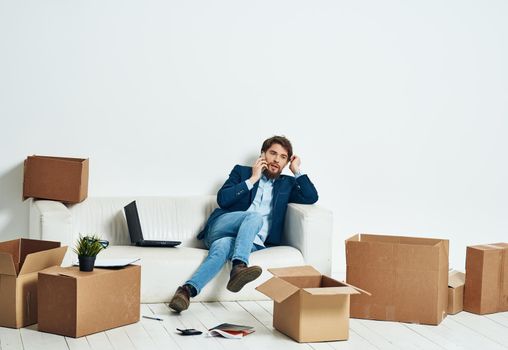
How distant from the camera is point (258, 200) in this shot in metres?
5.06

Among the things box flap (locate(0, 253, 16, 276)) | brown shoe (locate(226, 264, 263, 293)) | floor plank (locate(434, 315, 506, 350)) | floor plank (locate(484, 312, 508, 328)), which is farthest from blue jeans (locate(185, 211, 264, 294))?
floor plank (locate(484, 312, 508, 328))

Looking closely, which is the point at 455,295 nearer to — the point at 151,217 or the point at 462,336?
the point at 462,336

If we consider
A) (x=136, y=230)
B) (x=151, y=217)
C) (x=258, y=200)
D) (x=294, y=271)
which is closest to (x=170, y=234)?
(x=151, y=217)

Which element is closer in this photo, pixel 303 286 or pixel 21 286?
pixel 21 286

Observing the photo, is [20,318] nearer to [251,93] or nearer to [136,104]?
[136,104]

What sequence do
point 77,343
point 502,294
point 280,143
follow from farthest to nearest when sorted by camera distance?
point 280,143, point 502,294, point 77,343

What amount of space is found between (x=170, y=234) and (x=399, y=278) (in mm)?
1553

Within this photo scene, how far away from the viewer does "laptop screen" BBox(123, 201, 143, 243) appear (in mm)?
4812

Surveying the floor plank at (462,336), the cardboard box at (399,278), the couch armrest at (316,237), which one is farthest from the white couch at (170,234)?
the floor plank at (462,336)

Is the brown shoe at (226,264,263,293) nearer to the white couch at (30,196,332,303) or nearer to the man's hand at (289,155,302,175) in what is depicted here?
the white couch at (30,196,332,303)

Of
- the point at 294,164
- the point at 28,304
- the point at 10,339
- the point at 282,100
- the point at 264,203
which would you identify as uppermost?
the point at 282,100

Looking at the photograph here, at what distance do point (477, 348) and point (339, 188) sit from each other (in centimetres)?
196

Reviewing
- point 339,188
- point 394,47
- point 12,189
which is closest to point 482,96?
point 394,47

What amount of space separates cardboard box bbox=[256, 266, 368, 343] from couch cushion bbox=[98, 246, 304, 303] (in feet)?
2.05
